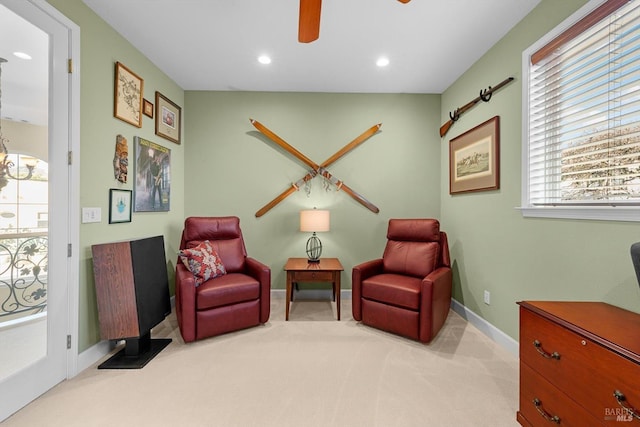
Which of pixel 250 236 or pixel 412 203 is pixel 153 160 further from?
pixel 412 203

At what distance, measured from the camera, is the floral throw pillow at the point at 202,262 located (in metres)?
2.45

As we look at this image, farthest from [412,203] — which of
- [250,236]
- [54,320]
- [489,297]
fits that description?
[54,320]

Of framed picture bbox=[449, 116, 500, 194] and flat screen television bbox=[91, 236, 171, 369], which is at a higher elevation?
framed picture bbox=[449, 116, 500, 194]

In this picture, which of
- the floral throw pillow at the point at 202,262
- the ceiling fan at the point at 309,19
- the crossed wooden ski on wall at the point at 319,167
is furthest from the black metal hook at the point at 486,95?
the floral throw pillow at the point at 202,262

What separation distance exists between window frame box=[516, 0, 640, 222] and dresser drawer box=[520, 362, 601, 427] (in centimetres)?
92

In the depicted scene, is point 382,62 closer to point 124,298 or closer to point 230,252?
point 230,252

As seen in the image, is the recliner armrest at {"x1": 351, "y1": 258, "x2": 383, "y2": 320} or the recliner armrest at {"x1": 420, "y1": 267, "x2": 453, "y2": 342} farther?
the recliner armrest at {"x1": 351, "y1": 258, "x2": 383, "y2": 320}

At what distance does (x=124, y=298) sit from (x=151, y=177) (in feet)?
4.20

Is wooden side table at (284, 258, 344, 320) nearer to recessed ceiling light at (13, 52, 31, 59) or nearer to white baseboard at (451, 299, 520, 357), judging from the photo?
white baseboard at (451, 299, 520, 357)

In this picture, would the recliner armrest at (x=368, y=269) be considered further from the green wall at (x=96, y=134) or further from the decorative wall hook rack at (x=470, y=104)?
the green wall at (x=96, y=134)

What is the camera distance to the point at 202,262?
2484mm

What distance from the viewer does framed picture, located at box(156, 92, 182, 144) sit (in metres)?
2.81

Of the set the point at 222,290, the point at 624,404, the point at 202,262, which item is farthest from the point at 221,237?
the point at 624,404

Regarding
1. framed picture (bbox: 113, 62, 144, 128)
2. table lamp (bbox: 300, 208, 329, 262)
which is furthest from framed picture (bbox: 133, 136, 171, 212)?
table lamp (bbox: 300, 208, 329, 262)
